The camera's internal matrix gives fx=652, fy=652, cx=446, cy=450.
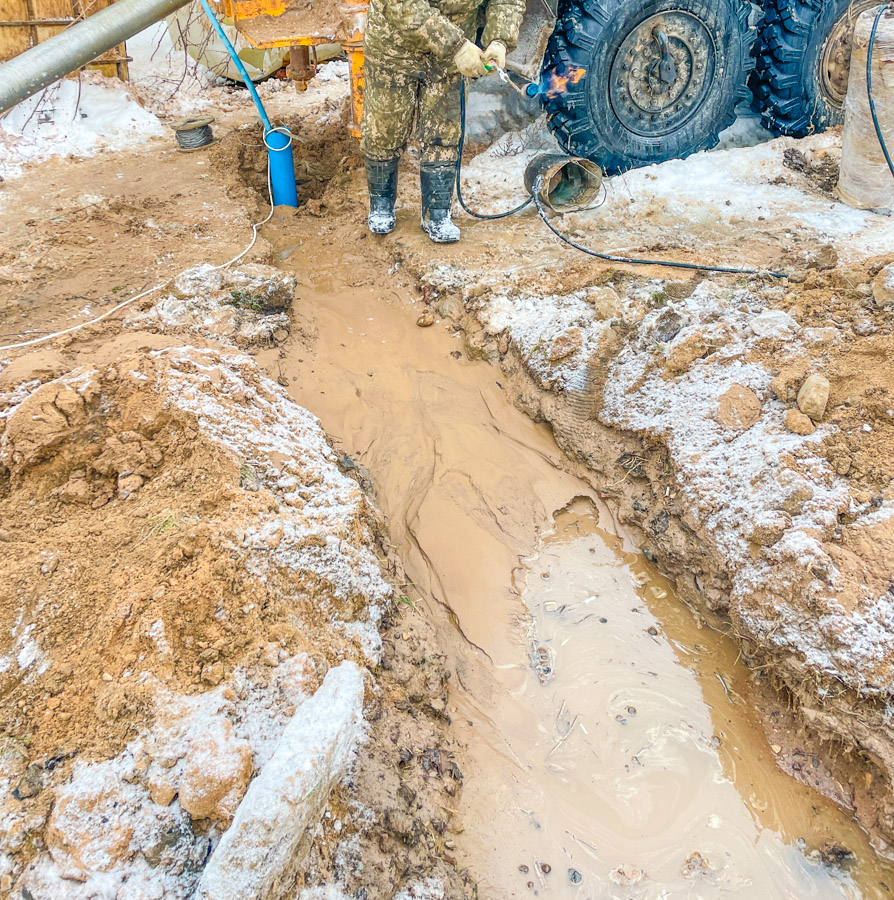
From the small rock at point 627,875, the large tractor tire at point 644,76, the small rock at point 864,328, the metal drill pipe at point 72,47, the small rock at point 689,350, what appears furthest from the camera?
the large tractor tire at point 644,76

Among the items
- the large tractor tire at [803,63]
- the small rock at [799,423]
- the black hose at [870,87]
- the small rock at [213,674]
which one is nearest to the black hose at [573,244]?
the small rock at [799,423]

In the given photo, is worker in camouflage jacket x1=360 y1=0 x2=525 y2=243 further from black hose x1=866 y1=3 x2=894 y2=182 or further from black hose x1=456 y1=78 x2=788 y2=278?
black hose x1=866 y1=3 x2=894 y2=182

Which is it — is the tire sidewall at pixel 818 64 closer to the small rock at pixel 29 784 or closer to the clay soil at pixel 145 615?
the clay soil at pixel 145 615

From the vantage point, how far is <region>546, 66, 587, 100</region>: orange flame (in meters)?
3.84

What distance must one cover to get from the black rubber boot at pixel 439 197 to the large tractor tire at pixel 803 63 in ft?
8.67

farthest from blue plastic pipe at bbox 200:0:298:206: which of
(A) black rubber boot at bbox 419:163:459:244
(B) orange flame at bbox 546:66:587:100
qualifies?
(B) orange flame at bbox 546:66:587:100

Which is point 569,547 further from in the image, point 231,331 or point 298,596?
point 231,331

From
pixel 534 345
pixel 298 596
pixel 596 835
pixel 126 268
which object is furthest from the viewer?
pixel 126 268

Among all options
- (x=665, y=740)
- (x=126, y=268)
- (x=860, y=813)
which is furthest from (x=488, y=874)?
(x=126, y=268)

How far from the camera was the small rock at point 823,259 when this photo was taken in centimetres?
346

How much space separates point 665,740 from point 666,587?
0.62 meters

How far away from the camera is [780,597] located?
7.02 feet

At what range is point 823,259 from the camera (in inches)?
138

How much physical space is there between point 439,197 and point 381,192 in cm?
37
